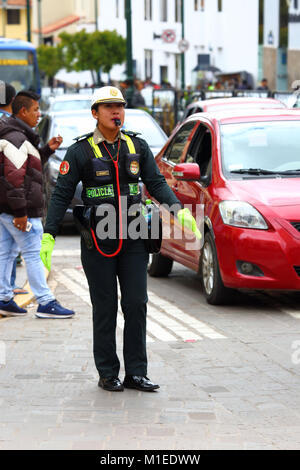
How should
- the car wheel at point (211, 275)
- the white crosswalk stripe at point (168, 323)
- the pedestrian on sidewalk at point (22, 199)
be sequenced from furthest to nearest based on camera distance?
the car wheel at point (211, 275) < the pedestrian on sidewalk at point (22, 199) < the white crosswalk stripe at point (168, 323)

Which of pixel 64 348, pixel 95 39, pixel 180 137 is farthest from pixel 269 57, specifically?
pixel 64 348

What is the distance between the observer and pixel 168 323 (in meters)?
8.66

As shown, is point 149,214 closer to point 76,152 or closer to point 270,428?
point 76,152

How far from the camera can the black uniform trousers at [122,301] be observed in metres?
6.34

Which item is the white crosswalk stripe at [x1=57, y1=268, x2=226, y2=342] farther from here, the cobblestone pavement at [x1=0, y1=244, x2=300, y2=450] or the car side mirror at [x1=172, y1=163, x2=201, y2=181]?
the car side mirror at [x1=172, y1=163, x2=201, y2=181]

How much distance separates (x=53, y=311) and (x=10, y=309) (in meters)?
0.41

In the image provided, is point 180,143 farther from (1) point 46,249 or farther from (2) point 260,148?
(1) point 46,249

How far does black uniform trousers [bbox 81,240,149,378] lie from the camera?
6.34 metres

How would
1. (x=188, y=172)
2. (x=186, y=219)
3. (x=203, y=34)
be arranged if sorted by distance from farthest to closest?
1. (x=203, y=34)
2. (x=188, y=172)
3. (x=186, y=219)

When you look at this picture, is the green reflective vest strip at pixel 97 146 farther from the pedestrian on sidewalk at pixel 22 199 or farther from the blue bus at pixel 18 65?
the blue bus at pixel 18 65

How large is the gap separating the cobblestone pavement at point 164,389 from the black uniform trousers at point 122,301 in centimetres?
21

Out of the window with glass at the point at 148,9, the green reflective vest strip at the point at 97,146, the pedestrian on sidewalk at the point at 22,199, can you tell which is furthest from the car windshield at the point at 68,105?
the window with glass at the point at 148,9

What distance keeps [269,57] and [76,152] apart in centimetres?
4524

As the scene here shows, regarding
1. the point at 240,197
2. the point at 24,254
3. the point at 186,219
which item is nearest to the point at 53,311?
the point at 24,254
